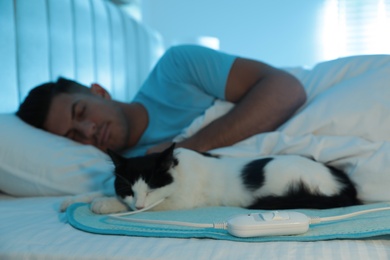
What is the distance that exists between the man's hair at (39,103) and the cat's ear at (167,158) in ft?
2.09

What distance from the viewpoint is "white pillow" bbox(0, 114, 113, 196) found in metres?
1.19

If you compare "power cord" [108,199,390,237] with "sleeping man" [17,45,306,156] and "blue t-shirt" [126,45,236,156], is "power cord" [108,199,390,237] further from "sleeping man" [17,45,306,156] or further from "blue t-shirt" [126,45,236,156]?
"blue t-shirt" [126,45,236,156]

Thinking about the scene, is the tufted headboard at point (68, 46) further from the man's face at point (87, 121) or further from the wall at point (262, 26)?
the wall at point (262, 26)

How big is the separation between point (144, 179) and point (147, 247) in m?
0.25

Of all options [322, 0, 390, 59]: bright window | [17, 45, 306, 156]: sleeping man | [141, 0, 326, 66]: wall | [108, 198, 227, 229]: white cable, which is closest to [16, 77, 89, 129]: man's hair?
[17, 45, 306, 156]: sleeping man

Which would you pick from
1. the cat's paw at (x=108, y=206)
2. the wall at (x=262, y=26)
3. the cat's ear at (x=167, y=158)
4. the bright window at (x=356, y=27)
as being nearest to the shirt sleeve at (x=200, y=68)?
the cat's ear at (x=167, y=158)

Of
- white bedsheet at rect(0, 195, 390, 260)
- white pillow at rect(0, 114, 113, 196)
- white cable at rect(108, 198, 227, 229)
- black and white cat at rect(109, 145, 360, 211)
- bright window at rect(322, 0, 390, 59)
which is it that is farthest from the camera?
bright window at rect(322, 0, 390, 59)

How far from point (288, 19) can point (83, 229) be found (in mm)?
2857

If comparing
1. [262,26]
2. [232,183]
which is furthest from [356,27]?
[232,183]

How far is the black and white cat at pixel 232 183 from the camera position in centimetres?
90

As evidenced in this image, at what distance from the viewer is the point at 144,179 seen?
3.01 ft

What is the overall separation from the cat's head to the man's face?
0.48 m

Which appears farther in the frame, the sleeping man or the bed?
the sleeping man

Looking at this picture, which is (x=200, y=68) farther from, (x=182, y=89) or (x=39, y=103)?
(x=39, y=103)
